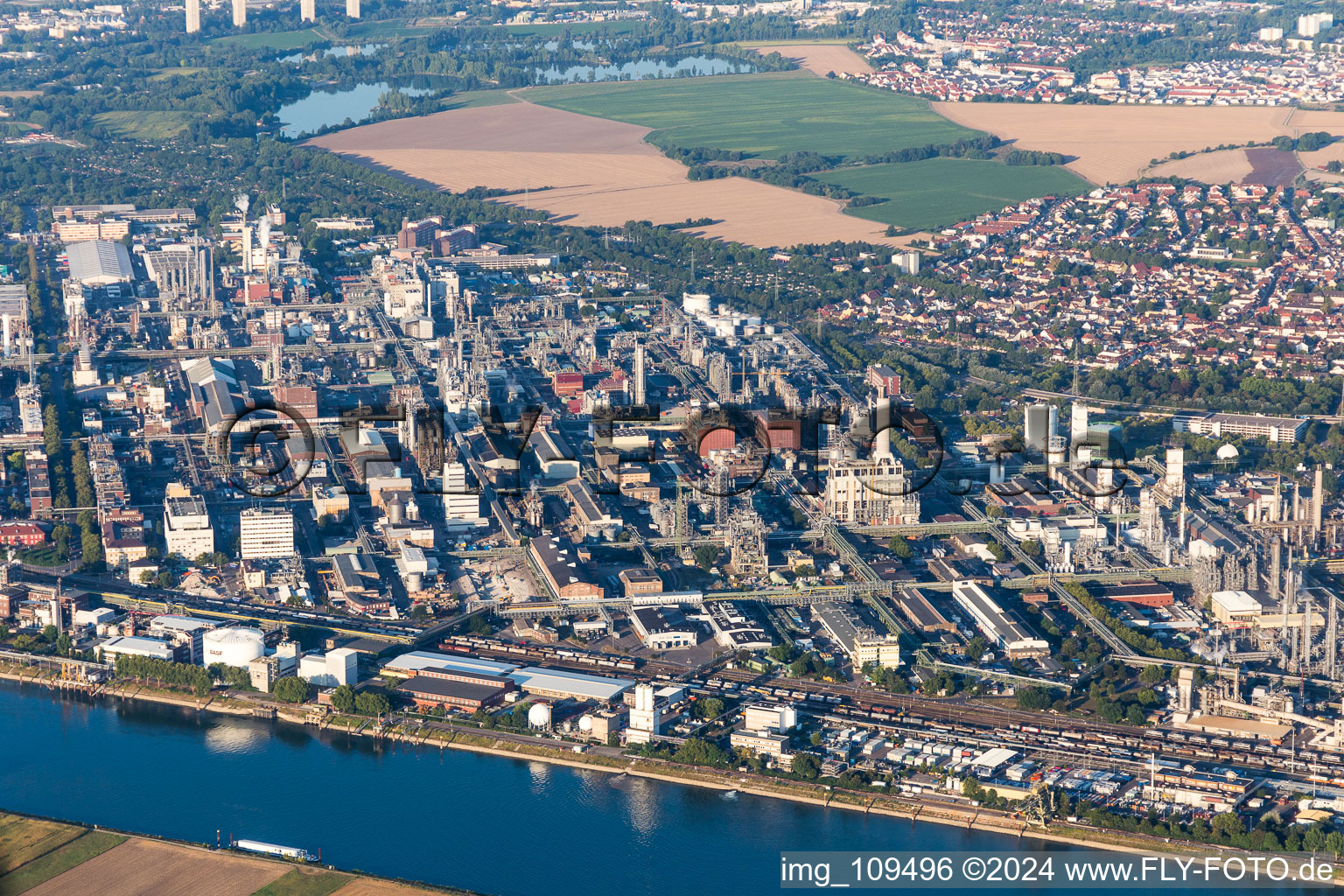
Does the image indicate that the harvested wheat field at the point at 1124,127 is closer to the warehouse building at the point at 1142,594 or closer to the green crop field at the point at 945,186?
the green crop field at the point at 945,186

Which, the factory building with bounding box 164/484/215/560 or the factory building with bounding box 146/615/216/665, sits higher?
the factory building with bounding box 164/484/215/560

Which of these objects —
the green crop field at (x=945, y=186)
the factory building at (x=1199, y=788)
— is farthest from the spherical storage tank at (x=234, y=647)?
the green crop field at (x=945, y=186)

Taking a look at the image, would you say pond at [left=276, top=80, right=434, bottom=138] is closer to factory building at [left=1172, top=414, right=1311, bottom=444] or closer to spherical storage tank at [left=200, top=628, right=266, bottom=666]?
factory building at [left=1172, top=414, right=1311, bottom=444]

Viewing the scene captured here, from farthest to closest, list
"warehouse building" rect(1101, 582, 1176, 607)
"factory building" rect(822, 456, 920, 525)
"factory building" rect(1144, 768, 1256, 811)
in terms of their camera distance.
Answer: "factory building" rect(822, 456, 920, 525) → "warehouse building" rect(1101, 582, 1176, 607) → "factory building" rect(1144, 768, 1256, 811)

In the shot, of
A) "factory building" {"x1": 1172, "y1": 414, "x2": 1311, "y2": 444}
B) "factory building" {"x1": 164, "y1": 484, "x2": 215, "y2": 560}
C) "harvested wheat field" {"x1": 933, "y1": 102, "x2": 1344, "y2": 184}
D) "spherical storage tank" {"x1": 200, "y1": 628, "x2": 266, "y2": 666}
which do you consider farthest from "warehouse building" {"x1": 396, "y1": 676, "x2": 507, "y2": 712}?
"harvested wheat field" {"x1": 933, "y1": 102, "x2": 1344, "y2": 184}

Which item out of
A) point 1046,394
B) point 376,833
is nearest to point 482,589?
point 376,833

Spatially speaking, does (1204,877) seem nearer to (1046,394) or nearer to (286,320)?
(1046,394)
